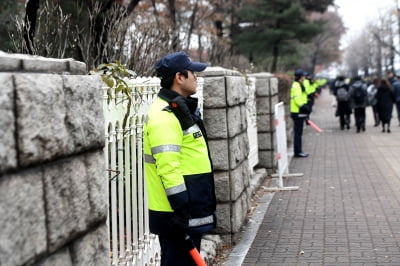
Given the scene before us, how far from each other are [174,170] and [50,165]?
49.7 inches

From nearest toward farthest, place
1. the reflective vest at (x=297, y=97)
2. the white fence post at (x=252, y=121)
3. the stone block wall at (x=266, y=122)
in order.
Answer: the white fence post at (x=252, y=121) → the stone block wall at (x=266, y=122) → the reflective vest at (x=297, y=97)

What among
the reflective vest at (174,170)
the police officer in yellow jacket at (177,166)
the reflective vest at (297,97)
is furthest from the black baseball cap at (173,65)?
the reflective vest at (297,97)

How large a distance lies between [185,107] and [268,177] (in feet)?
25.3

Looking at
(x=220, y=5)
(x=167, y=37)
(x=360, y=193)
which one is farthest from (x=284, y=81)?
(x=220, y=5)

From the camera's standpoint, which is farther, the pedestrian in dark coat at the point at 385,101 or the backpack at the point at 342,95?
the backpack at the point at 342,95

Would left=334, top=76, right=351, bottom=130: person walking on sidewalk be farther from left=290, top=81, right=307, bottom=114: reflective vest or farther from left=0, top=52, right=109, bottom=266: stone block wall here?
left=0, top=52, right=109, bottom=266: stone block wall

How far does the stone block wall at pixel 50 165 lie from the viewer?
2.21m

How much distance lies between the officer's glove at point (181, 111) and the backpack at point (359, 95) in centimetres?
1648

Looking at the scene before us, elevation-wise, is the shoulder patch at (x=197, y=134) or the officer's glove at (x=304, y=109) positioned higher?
the shoulder patch at (x=197, y=134)

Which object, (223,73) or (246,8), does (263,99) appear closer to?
(223,73)

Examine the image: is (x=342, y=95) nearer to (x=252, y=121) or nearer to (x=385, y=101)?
(x=385, y=101)

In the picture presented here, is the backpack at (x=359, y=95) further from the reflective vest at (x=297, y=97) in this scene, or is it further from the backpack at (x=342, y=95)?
the reflective vest at (x=297, y=97)

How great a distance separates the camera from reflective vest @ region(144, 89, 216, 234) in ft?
12.1

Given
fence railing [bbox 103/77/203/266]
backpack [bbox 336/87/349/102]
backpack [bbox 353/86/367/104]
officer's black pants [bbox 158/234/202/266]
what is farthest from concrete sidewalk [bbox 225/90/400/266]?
backpack [bbox 336/87/349/102]
